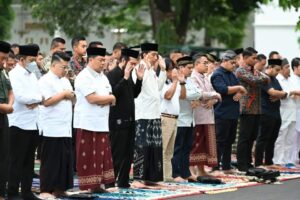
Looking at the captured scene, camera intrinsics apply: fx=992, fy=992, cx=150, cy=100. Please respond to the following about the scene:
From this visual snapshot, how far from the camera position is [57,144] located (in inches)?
533

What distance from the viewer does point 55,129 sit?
1349cm

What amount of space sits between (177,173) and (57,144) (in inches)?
119

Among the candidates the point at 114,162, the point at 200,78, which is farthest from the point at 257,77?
the point at 114,162

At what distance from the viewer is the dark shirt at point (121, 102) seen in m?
14.5

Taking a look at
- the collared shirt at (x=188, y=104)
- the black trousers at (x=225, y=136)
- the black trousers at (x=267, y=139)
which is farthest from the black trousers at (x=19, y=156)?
the black trousers at (x=267, y=139)

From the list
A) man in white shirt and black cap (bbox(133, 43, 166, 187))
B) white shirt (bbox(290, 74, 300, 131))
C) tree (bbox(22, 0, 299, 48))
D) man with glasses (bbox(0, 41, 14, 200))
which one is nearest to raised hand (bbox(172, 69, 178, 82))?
man in white shirt and black cap (bbox(133, 43, 166, 187))

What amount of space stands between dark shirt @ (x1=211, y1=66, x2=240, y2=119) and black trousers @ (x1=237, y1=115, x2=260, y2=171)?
429 millimetres

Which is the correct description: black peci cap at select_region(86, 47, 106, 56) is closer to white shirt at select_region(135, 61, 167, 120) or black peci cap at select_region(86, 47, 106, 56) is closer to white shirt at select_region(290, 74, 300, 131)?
white shirt at select_region(135, 61, 167, 120)

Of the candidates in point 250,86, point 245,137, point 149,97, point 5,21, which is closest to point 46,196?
point 149,97

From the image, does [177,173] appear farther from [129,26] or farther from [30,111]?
[129,26]

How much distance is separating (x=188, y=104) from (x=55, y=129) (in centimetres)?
310

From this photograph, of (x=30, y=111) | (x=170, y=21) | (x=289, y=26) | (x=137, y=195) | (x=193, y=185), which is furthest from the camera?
(x=289, y=26)

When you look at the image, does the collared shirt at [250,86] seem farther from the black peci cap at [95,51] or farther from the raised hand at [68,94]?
the raised hand at [68,94]

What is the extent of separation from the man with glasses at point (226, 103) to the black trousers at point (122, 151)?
8.37 ft
